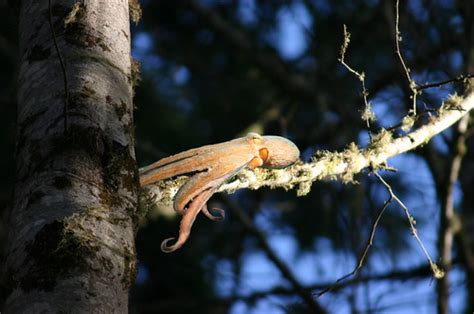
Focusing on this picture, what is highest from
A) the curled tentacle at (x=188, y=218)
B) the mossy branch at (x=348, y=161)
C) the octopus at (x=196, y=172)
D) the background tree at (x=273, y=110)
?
the background tree at (x=273, y=110)

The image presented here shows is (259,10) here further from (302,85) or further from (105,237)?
(105,237)

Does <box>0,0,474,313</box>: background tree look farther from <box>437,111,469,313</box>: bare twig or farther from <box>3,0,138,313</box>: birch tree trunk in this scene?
<box>3,0,138,313</box>: birch tree trunk

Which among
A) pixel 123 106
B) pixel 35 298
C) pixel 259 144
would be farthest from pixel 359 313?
pixel 35 298

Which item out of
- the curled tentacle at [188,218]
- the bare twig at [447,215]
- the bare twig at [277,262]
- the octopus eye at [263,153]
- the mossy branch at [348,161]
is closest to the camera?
the curled tentacle at [188,218]

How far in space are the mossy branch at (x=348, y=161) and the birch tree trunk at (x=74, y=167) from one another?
0.51 m

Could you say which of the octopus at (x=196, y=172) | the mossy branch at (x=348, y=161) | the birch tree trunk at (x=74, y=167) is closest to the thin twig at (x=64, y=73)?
the birch tree trunk at (x=74, y=167)

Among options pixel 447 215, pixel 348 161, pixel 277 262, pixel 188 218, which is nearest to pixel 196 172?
pixel 188 218

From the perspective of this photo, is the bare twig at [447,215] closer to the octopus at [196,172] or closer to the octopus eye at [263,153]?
the octopus eye at [263,153]

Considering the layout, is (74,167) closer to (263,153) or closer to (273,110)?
(263,153)

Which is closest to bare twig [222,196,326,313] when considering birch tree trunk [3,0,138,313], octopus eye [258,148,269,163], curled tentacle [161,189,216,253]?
octopus eye [258,148,269,163]

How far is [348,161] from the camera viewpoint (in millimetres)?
2225

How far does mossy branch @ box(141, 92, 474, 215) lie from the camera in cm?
207

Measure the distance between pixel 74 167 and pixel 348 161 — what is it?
1022 millimetres

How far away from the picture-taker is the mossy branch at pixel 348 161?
6.79 feet
